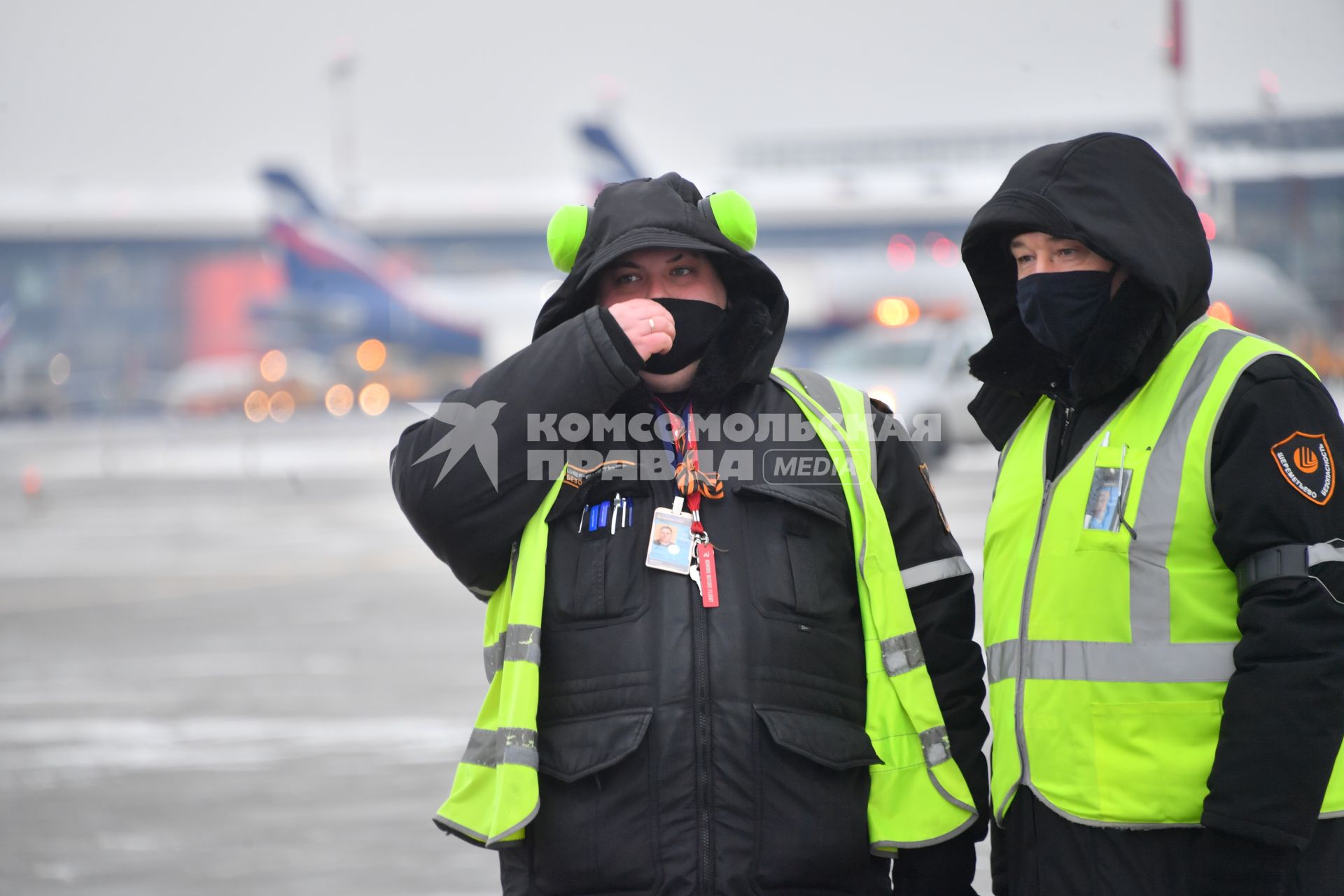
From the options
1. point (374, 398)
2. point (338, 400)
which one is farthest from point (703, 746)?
point (374, 398)

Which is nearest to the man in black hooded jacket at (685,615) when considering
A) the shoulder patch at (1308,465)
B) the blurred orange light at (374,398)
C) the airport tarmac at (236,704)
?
the shoulder patch at (1308,465)

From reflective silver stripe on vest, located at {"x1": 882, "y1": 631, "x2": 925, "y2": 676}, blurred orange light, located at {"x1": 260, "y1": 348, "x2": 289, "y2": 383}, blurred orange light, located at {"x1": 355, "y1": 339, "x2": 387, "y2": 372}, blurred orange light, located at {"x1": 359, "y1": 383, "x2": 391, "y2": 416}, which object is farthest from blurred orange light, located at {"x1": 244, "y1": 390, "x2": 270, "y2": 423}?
reflective silver stripe on vest, located at {"x1": 882, "y1": 631, "x2": 925, "y2": 676}

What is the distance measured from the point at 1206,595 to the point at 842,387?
0.82m

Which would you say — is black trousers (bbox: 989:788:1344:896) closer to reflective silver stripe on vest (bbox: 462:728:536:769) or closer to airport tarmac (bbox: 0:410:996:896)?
reflective silver stripe on vest (bbox: 462:728:536:769)

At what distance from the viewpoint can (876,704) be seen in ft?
8.29

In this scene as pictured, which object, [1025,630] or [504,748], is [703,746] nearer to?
[504,748]

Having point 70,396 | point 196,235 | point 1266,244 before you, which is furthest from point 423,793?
point 196,235

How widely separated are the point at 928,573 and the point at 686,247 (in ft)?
2.54

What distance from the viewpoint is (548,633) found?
2.51m

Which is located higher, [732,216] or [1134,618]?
[732,216]

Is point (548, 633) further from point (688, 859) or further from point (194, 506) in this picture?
point (194, 506)

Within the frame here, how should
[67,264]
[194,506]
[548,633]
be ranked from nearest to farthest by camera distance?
[548,633]
[194,506]
[67,264]

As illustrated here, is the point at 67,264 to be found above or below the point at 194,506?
above

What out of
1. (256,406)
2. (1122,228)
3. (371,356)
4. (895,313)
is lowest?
(1122,228)
